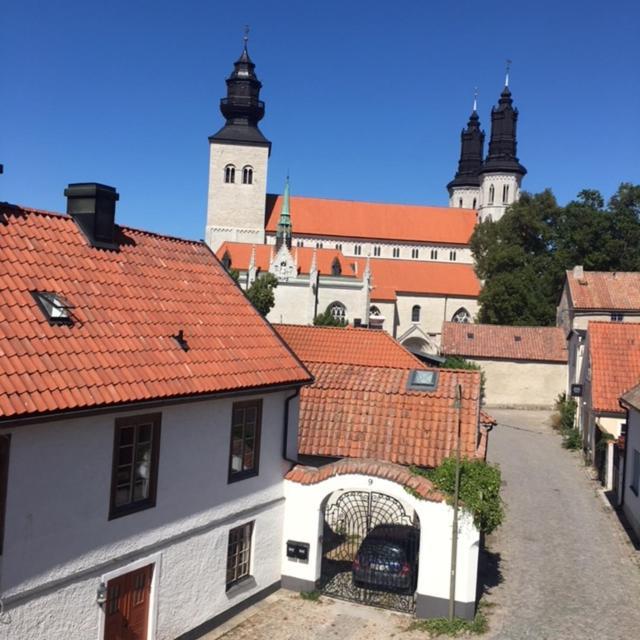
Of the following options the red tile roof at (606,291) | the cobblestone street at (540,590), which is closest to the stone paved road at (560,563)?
the cobblestone street at (540,590)

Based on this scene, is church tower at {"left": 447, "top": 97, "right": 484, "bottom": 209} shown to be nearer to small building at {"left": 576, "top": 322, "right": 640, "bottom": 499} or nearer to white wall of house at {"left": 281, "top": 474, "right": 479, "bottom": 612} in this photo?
small building at {"left": 576, "top": 322, "right": 640, "bottom": 499}

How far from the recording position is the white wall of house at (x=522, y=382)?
42.7 metres

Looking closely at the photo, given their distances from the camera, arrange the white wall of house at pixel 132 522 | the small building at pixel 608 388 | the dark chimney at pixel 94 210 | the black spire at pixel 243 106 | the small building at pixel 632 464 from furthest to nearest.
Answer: the black spire at pixel 243 106
the small building at pixel 608 388
the small building at pixel 632 464
the dark chimney at pixel 94 210
the white wall of house at pixel 132 522

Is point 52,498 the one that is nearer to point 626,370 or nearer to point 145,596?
point 145,596

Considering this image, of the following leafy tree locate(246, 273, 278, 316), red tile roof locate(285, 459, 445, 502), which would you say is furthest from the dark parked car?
leafy tree locate(246, 273, 278, 316)

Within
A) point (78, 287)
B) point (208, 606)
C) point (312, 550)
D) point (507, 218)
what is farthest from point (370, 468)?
point (507, 218)

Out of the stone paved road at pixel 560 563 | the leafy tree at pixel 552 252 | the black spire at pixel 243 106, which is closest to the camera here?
the stone paved road at pixel 560 563

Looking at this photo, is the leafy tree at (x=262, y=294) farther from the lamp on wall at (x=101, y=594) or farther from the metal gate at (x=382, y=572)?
the lamp on wall at (x=101, y=594)

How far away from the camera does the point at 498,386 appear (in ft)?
143

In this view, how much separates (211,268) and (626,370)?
1804 centimetres

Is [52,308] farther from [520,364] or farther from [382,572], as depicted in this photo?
[520,364]

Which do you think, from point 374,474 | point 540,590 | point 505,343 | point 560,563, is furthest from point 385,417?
point 505,343

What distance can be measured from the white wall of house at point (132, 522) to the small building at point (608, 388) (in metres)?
13.8

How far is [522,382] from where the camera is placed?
1703 inches
